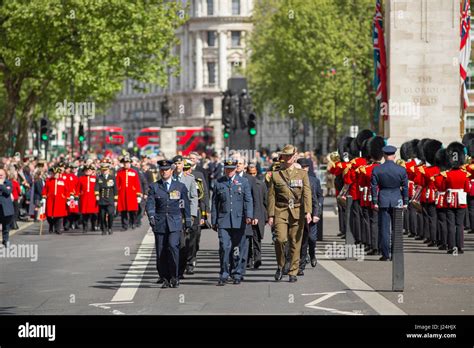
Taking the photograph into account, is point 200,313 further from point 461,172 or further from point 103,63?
point 103,63

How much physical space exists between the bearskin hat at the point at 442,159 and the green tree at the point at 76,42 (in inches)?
985

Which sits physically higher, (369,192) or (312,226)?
(369,192)

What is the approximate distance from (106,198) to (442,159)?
33.2 feet

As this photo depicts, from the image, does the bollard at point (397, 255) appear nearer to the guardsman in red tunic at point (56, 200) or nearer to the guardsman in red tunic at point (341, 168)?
the guardsman in red tunic at point (341, 168)

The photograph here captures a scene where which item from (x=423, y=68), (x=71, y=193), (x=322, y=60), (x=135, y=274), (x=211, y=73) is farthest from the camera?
(x=211, y=73)

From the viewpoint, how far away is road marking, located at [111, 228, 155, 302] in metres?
17.6

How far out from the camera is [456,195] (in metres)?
23.6

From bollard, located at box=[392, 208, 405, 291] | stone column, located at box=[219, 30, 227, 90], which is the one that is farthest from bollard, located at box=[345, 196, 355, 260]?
stone column, located at box=[219, 30, 227, 90]

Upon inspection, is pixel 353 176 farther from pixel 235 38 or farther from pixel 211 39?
pixel 211 39

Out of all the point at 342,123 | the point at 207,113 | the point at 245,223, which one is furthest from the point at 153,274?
the point at 207,113

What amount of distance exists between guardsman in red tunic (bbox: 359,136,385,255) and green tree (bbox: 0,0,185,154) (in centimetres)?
2498

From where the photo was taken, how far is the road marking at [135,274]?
17.6m

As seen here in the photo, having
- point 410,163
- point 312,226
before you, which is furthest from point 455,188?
point 312,226

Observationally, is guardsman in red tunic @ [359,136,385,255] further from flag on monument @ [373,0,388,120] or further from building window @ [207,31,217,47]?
building window @ [207,31,217,47]
